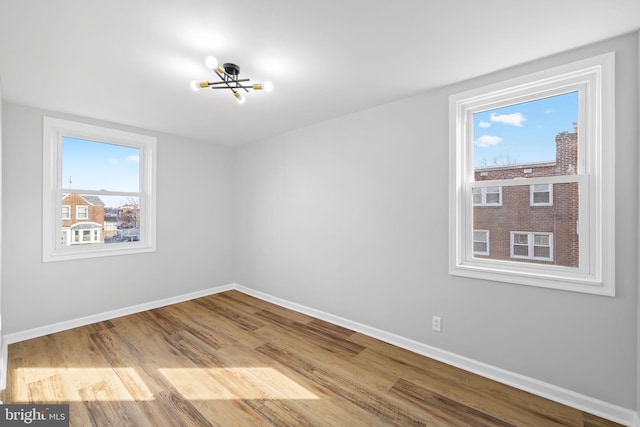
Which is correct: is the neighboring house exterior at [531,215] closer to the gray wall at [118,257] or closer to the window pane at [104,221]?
the gray wall at [118,257]

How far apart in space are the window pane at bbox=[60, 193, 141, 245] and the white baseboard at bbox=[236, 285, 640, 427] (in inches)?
120

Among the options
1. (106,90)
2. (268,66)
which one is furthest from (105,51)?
(268,66)

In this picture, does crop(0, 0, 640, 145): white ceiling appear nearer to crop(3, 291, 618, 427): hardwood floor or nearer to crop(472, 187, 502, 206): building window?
crop(472, 187, 502, 206): building window

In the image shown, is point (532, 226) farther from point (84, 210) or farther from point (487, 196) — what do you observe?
point (84, 210)

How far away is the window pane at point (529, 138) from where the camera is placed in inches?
81.1

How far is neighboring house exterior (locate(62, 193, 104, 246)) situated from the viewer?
3283mm

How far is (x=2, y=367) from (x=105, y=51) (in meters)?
2.63

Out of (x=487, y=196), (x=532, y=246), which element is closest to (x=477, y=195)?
(x=487, y=196)

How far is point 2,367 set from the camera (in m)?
2.26

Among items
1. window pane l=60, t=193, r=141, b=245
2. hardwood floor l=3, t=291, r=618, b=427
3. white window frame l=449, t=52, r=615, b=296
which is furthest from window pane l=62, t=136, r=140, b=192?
white window frame l=449, t=52, r=615, b=296

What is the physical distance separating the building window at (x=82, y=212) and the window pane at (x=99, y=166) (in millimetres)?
246

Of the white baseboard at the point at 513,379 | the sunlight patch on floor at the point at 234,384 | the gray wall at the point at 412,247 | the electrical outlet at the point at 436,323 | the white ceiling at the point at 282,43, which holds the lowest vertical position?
the sunlight patch on floor at the point at 234,384

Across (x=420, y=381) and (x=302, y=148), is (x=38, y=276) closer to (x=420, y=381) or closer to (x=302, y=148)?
(x=302, y=148)

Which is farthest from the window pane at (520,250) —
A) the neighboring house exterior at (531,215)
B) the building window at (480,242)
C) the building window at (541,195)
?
the building window at (541,195)
